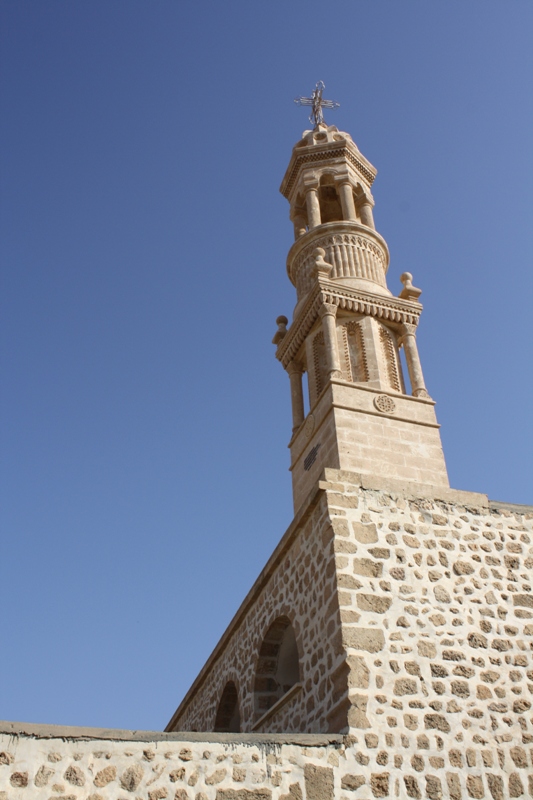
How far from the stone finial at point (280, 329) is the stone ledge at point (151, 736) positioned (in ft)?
28.5

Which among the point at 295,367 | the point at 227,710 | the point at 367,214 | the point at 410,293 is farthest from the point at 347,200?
the point at 227,710

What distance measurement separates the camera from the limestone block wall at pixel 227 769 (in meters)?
6.81

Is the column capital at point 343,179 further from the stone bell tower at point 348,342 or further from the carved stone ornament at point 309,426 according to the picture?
the carved stone ornament at point 309,426

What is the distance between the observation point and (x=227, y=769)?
7.35 metres

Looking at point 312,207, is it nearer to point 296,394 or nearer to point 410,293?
point 410,293

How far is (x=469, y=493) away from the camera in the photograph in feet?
35.3

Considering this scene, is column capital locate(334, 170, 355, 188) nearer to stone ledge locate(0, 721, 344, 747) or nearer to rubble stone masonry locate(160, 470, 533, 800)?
rubble stone masonry locate(160, 470, 533, 800)

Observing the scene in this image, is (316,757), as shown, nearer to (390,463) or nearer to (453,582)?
(453,582)

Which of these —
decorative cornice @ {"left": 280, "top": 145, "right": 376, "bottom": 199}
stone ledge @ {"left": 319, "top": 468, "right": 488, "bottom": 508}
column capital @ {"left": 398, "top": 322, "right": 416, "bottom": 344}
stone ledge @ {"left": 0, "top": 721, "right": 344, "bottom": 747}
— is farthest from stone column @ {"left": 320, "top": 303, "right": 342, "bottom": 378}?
stone ledge @ {"left": 0, "top": 721, "right": 344, "bottom": 747}

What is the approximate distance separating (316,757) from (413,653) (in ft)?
5.92

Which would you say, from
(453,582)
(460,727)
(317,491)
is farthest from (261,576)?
(460,727)

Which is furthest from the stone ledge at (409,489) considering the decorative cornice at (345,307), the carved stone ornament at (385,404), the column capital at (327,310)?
the decorative cornice at (345,307)

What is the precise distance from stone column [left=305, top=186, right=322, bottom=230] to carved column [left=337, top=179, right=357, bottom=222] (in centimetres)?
54

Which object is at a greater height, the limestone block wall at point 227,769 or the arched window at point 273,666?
the arched window at point 273,666
